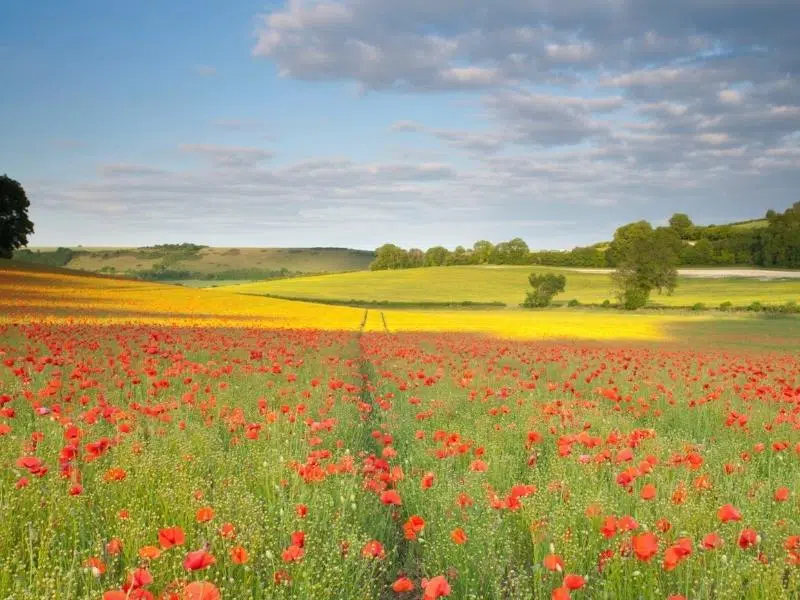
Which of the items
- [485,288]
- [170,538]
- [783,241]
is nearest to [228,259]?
[485,288]

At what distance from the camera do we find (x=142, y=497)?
488cm

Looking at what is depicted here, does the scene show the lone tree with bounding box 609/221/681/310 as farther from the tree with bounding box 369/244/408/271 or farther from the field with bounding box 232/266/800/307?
the tree with bounding box 369/244/408/271

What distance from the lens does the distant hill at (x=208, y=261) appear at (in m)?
135

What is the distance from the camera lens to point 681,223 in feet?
428

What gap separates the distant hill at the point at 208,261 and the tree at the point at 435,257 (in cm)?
1683

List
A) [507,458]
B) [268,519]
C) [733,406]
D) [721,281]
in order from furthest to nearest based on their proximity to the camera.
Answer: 1. [721,281]
2. [733,406]
3. [507,458]
4. [268,519]

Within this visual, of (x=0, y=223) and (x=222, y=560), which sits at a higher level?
(x=0, y=223)

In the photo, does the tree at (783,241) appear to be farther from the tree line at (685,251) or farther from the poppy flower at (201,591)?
the poppy flower at (201,591)

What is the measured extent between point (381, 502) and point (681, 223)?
13691 cm

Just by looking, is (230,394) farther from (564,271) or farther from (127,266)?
(127,266)

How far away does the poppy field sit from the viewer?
3764 mm

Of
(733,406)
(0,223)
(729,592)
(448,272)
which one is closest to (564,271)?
(448,272)

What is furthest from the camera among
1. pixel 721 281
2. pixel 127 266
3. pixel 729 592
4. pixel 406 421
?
pixel 127 266

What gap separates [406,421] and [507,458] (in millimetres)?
2001
